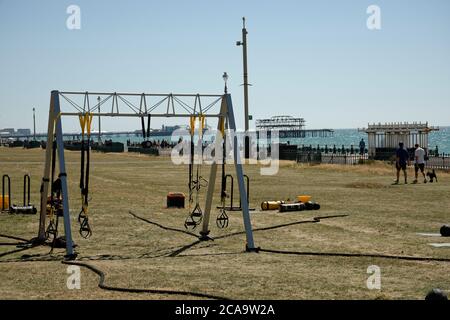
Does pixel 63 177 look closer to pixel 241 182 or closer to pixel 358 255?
pixel 241 182

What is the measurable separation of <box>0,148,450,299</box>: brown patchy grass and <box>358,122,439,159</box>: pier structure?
2358cm

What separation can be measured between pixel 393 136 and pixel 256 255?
4092 centimetres

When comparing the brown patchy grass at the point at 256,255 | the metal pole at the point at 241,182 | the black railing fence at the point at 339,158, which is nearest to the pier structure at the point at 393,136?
the black railing fence at the point at 339,158

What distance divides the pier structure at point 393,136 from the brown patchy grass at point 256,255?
2358 centimetres

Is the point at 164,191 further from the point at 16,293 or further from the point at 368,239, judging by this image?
the point at 16,293

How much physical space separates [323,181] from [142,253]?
21.2 metres

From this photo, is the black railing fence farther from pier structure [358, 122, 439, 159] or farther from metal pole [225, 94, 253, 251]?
metal pole [225, 94, 253, 251]

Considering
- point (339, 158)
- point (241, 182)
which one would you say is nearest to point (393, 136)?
point (339, 158)

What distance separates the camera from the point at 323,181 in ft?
113

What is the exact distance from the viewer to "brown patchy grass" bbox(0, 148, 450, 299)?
10562 mm

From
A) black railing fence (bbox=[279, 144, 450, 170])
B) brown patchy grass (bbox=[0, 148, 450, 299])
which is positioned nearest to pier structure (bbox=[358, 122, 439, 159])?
black railing fence (bbox=[279, 144, 450, 170])

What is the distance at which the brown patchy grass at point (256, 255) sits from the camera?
10562 millimetres

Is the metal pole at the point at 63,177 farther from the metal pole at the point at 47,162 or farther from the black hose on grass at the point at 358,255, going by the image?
the black hose on grass at the point at 358,255

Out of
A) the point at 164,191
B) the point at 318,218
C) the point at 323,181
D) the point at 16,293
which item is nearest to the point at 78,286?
the point at 16,293
